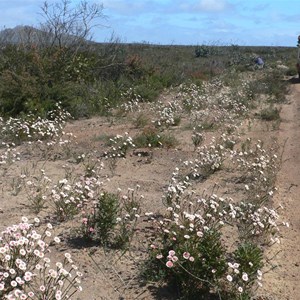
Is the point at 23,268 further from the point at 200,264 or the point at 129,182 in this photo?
→ the point at 129,182

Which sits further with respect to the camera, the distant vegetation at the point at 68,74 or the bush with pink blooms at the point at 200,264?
the distant vegetation at the point at 68,74

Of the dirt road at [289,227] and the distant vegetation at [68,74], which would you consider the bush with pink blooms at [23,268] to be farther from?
the distant vegetation at [68,74]

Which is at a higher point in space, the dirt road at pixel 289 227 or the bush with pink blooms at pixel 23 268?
the bush with pink blooms at pixel 23 268

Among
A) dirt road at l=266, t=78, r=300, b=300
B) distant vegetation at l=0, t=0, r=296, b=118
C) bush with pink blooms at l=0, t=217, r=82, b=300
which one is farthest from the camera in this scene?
distant vegetation at l=0, t=0, r=296, b=118

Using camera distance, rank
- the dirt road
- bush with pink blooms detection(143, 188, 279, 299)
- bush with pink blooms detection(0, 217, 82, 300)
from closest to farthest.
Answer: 1. bush with pink blooms detection(0, 217, 82, 300)
2. bush with pink blooms detection(143, 188, 279, 299)
3. the dirt road

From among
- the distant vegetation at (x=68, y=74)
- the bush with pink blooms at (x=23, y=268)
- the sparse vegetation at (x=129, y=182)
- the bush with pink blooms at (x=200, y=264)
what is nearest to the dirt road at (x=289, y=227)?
the sparse vegetation at (x=129, y=182)

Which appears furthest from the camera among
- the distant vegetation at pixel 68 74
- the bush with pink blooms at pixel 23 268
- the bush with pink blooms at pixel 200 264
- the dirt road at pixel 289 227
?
the distant vegetation at pixel 68 74

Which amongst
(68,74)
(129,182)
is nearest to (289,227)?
(129,182)

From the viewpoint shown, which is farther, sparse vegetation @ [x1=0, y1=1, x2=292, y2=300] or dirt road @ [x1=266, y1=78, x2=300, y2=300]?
dirt road @ [x1=266, y1=78, x2=300, y2=300]

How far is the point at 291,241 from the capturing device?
5.66 m

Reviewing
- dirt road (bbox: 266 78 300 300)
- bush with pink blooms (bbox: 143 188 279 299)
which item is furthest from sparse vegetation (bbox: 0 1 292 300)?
dirt road (bbox: 266 78 300 300)

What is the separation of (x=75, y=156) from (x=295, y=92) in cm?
1561

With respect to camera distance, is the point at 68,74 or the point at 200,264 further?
the point at 68,74

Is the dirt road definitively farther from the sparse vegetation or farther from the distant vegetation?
the distant vegetation
